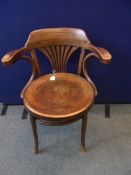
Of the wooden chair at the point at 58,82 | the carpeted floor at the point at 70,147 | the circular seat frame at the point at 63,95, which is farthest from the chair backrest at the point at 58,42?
the carpeted floor at the point at 70,147

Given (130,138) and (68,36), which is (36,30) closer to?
(68,36)

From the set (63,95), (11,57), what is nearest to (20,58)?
(11,57)

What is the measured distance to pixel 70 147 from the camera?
1.78m

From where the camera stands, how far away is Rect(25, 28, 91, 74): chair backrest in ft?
5.32

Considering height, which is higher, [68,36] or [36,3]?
[36,3]

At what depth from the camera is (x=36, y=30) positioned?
1627 mm

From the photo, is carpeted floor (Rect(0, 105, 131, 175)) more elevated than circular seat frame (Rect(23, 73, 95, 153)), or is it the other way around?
circular seat frame (Rect(23, 73, 95, 153))

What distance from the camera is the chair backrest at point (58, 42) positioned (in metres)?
1.62

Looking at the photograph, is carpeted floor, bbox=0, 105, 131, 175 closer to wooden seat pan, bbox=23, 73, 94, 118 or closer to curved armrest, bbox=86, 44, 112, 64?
wooden seat pan, bbox=23, 73, 94, 118

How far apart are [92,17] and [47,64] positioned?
0.52 m

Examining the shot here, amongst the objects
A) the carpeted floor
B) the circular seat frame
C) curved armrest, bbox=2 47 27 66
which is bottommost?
the carpeted floor

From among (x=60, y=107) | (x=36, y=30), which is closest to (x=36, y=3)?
(x=36, y=30)

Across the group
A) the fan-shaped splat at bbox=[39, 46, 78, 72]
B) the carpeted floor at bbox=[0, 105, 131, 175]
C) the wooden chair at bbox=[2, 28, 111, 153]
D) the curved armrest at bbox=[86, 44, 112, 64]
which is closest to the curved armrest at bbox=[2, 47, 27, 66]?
the wooden chair at bbox=[2, 28, 111, 153]

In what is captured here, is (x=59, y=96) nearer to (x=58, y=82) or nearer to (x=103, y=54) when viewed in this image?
(x=58, y=82)
